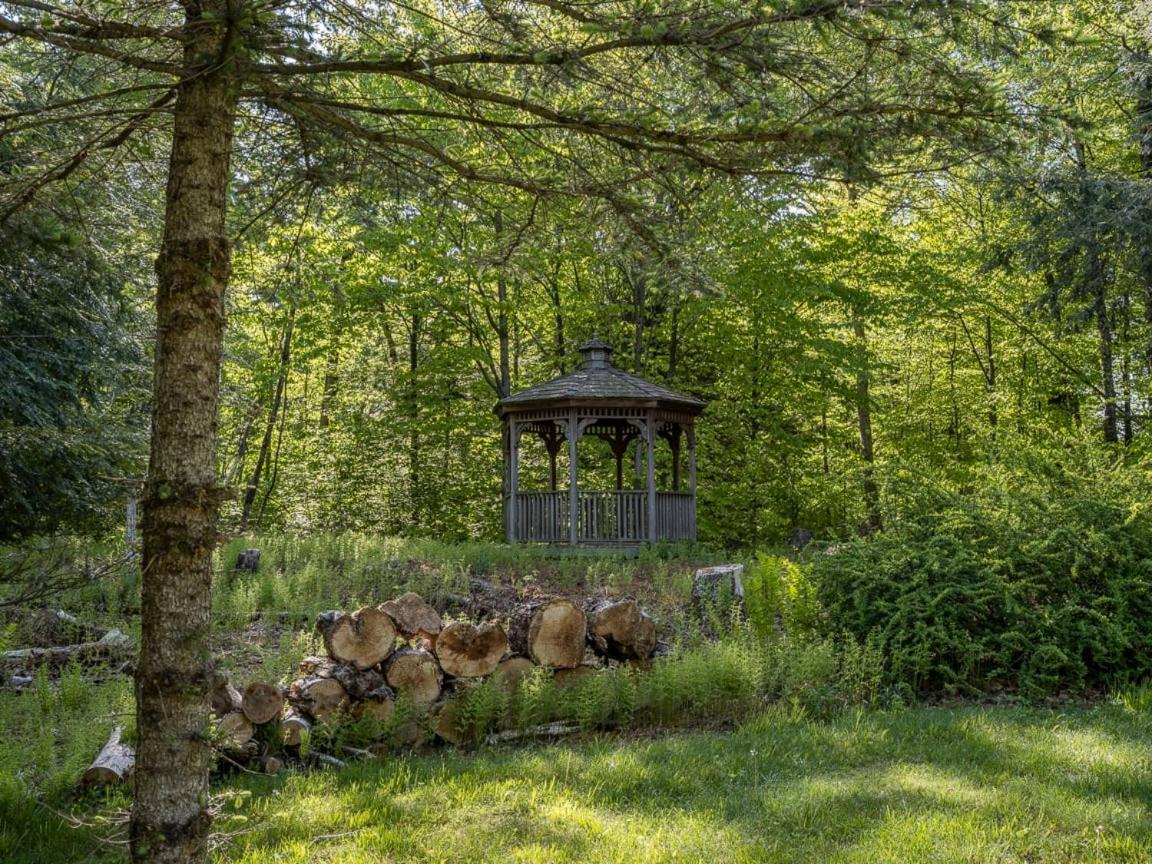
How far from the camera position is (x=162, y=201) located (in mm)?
5488

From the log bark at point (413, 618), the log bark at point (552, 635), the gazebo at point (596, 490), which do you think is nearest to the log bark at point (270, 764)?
the log bark at point (413, 618)

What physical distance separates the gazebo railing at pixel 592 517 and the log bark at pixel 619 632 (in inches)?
341

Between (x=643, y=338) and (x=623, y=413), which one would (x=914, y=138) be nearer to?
(x=623, y=413)

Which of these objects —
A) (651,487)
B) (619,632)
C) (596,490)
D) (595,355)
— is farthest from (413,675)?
(595,355)

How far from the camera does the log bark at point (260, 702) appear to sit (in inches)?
187

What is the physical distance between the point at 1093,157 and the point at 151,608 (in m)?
16.9

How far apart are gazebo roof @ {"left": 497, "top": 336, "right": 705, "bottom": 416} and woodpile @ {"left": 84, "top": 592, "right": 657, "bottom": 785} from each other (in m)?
8.89

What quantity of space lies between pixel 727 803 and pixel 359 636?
7.41 feet

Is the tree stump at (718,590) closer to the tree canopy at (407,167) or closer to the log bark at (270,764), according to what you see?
the tree canopy at (407,167)

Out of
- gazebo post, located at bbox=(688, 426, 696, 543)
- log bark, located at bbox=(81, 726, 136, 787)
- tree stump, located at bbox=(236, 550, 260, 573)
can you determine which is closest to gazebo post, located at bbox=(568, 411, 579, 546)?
gazebo post, located at bbox=(688, 426, 696, 543)

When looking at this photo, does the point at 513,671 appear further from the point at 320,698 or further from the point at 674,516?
the point at 674,516

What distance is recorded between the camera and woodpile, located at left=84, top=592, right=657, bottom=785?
15.7ft

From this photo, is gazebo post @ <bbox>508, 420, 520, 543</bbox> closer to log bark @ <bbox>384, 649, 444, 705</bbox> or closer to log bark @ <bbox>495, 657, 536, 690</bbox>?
log bark @ <bbox>495, 657, 536, 690</bbox>

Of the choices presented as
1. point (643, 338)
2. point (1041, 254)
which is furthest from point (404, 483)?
point (1041, 254)
